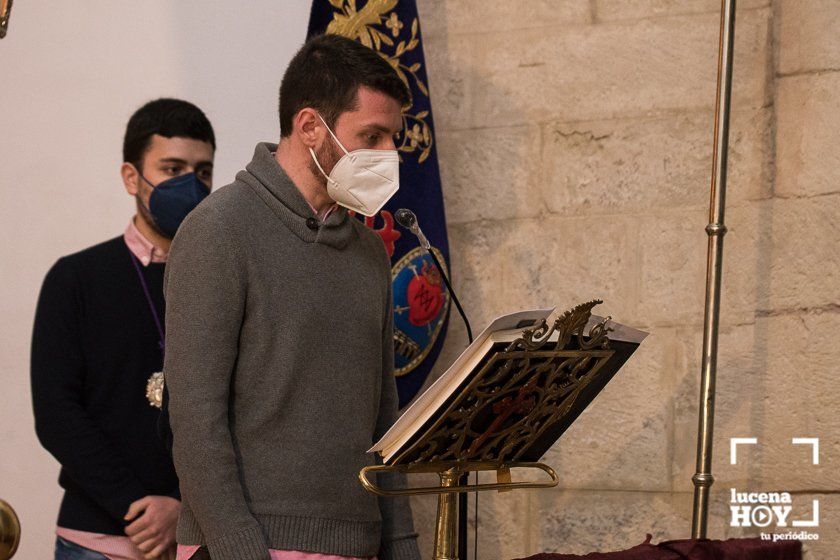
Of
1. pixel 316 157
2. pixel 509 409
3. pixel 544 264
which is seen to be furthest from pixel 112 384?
pixel 544 264

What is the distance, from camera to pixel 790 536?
3434mm

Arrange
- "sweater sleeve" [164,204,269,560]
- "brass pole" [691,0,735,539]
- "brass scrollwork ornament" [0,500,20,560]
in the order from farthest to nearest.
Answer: "brass pole" [691,0,735,539] → "sweater sleeve" [164,204,269,560] → "brass scrollwork ornament" [0,500,20,560]

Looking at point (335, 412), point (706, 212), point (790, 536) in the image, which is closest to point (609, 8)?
point (706, 212)

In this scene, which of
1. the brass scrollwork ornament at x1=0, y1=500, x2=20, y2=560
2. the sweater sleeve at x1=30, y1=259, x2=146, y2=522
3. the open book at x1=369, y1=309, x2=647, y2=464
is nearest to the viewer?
the brass scrollwork ornament at x1=0, y1=500, x2=20, y2=560

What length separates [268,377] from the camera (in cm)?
227

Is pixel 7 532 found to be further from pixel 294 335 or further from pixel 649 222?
pixel 649 222

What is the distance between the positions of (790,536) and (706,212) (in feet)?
3.29

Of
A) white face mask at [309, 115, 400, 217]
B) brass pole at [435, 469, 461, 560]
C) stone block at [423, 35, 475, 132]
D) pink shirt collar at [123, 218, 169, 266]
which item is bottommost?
brass pole at [435, 469, 461, 560]

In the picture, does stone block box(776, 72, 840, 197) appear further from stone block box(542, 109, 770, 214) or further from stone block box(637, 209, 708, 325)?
stone block box(637, 209, 708, 325)

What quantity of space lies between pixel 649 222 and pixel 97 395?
176 centimetres

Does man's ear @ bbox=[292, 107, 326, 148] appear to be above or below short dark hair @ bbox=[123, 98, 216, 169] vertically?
below

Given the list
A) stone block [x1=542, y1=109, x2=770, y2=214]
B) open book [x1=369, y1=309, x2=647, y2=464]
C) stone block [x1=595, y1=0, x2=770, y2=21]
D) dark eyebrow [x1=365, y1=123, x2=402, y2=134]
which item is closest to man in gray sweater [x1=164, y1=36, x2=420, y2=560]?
dark eyebrow [x1=365, y1=123, x2=402, y2=134]

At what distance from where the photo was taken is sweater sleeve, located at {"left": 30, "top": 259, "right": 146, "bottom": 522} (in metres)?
2.77

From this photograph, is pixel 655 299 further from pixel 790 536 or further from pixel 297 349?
pixel 297 349
